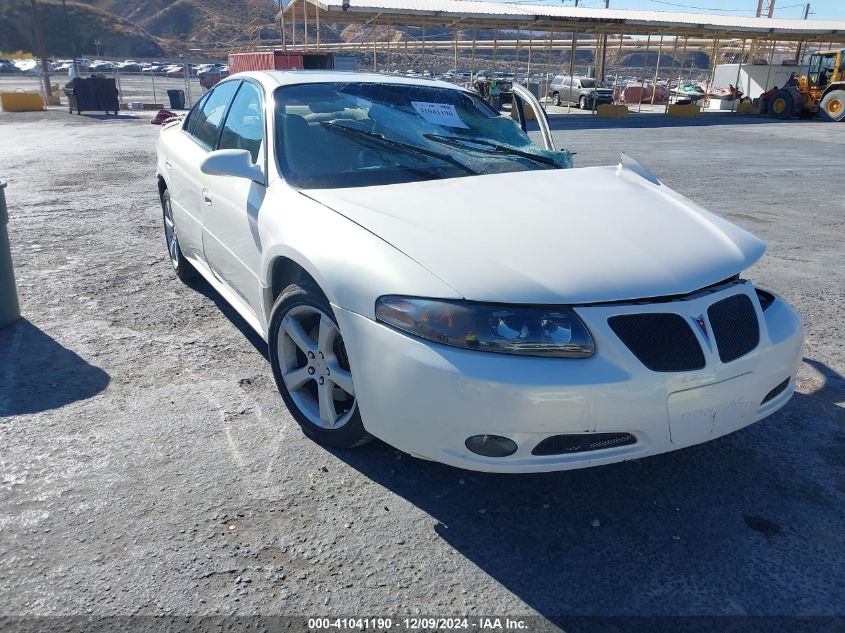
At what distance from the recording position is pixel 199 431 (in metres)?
3.23

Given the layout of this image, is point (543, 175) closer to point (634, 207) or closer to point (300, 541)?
point (634, 207)

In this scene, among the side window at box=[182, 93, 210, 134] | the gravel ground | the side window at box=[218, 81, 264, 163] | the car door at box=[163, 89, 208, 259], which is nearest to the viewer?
the gravel ground

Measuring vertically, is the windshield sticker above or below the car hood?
above

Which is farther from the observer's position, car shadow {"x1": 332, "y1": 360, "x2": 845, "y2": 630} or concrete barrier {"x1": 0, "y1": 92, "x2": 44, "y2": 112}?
concrete barrier {"x1": 0, "y1": 92, "x2": 44, "y2": 112}

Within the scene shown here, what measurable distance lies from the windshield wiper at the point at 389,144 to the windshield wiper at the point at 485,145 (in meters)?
0.16

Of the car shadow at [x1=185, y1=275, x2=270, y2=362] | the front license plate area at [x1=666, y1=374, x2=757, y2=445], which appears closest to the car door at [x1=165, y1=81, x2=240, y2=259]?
the car shadow at [x1=185, y1=275, x2=270, y2=362]

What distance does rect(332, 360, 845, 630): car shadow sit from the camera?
2.26 metres

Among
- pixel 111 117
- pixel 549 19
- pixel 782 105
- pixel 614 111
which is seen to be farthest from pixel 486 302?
pixel 782 105

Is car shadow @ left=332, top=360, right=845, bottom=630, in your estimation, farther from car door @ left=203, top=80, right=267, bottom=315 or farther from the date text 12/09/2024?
car door @ left=203, top=80, right=267, bottom=315

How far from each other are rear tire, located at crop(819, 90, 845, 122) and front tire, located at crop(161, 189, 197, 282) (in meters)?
27.0

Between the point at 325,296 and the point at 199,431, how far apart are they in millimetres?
991

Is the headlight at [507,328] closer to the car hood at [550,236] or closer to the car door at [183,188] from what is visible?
the car hood at [550,236]

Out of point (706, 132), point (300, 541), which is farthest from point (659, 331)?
point (706, 132)

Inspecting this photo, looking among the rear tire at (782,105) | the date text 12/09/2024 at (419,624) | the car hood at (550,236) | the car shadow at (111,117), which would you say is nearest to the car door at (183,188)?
the car hood at (550,236)
